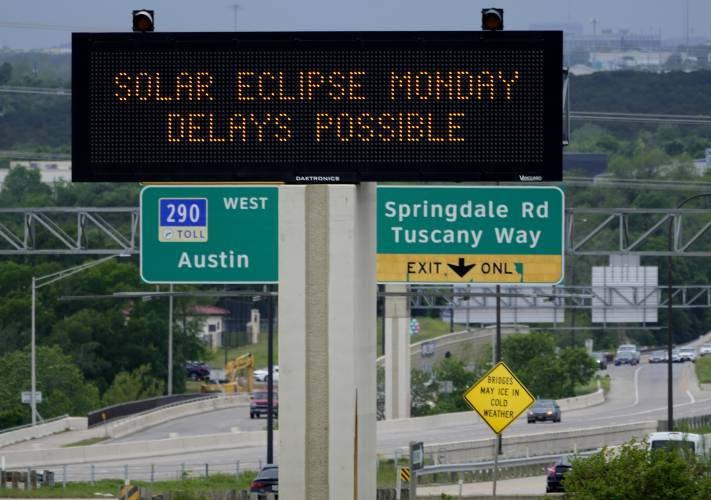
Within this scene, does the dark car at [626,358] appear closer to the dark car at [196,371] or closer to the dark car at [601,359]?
the dark car at [601,359]

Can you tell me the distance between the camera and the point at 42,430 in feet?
218

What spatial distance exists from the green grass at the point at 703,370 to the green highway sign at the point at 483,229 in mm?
74465

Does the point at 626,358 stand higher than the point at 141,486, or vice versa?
the point at 626,358

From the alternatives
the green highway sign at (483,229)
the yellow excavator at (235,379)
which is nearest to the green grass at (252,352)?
the yellow excavator at (235,379)

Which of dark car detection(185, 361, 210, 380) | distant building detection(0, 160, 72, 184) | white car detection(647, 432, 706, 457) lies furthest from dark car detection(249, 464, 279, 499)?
distant building detection(0, 160, 72, 184)

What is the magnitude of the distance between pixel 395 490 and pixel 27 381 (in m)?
43.8

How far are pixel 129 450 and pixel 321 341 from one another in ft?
139

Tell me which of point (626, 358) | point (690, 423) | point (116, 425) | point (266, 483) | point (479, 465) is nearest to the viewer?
point (266, 483)

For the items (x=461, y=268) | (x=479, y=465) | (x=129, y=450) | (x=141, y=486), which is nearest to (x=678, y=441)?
(x=479, y=465)

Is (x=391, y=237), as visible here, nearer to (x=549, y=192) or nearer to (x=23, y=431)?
(x=549, y=192)

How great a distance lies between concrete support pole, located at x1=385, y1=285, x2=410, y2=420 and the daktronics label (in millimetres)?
51180

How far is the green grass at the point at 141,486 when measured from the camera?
4128 centimetres

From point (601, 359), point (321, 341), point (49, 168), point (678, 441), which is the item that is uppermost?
point (49, 168)

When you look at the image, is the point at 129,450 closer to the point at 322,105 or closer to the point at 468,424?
the point at 468,424
